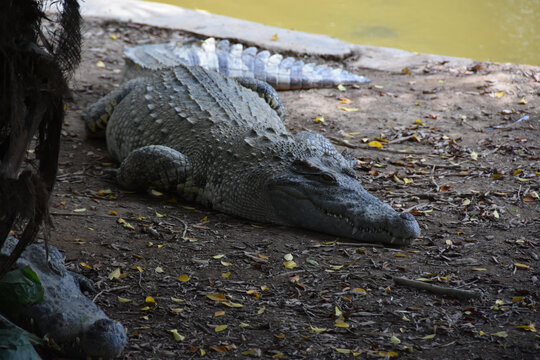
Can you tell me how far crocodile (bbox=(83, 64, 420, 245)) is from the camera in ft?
15.0

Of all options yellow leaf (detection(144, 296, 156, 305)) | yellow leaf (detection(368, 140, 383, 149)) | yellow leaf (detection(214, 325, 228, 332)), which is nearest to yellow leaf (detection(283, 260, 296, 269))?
yellow leaf (detection(214, 325, 228, 332))

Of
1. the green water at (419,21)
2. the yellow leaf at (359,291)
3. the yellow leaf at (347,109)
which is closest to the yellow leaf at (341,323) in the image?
the yellow leaf at (359,291)

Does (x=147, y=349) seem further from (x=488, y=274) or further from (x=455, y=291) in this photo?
(x=488, y=274)

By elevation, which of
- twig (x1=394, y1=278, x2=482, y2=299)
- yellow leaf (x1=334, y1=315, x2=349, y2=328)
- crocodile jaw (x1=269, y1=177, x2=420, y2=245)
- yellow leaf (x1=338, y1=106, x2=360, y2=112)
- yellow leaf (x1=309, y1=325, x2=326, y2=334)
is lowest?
yellow leaf (x1=309, y1=325, x2=326, y2=334)

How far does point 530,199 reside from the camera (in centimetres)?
509

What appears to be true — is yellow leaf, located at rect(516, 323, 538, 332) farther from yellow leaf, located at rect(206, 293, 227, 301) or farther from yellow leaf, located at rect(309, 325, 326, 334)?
yellow leaf, located at rect(206, 293, 227, 301)

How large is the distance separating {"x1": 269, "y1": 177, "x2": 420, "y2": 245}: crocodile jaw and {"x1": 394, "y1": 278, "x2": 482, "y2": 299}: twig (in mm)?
608

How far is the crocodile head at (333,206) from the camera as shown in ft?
14.3

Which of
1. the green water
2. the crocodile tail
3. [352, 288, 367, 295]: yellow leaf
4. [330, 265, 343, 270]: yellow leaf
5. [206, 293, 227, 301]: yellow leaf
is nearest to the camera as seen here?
[206, 293, 227, 301]: yellow leaf

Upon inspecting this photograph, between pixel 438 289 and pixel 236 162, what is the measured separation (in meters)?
2.11

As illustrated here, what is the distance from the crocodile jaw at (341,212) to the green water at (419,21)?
7992mm

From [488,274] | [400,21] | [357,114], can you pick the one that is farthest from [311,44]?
[488,274]

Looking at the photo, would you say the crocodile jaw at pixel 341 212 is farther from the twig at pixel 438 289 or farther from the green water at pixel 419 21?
the green water at pixel 419 21

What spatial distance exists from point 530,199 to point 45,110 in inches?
164
